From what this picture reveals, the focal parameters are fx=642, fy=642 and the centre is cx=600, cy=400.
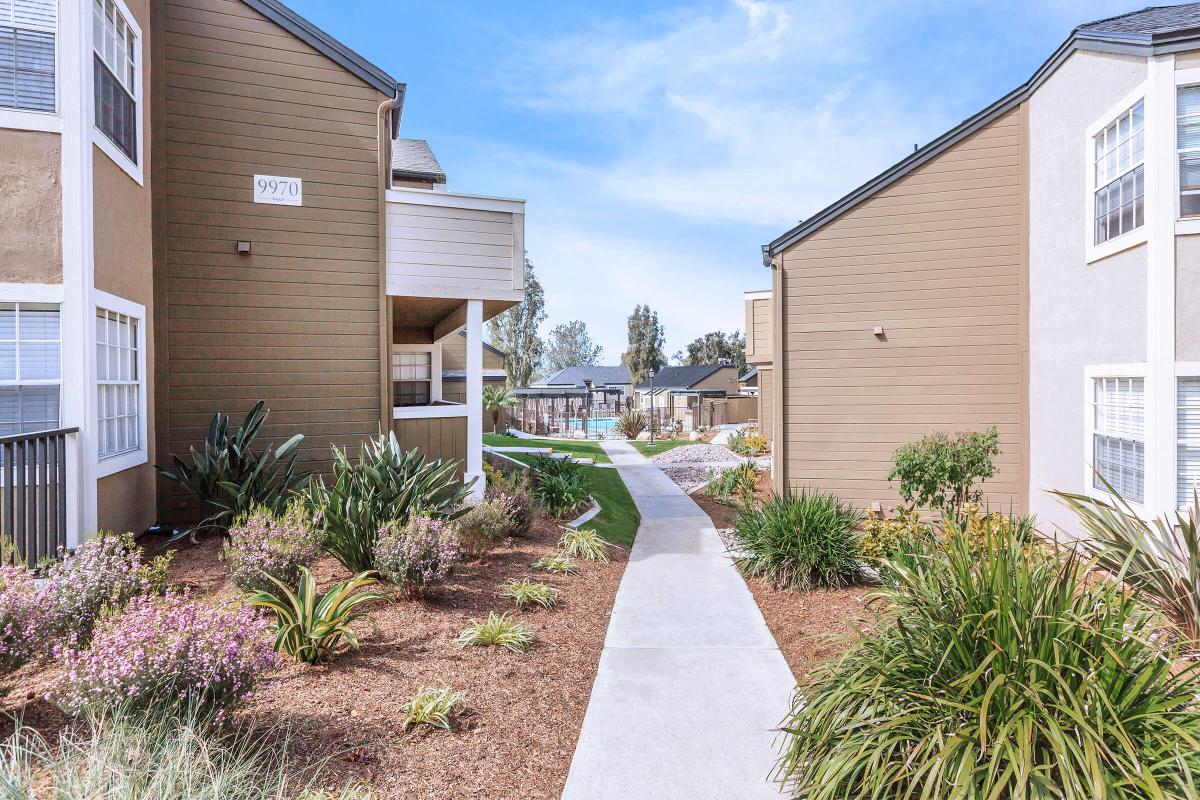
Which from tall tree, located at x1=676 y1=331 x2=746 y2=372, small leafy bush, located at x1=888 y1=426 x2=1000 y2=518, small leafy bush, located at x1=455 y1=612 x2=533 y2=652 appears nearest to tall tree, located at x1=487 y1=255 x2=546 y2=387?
tall tree, located at x1=676 y1=331 x2=746 y2=372

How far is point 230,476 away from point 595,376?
49.1m

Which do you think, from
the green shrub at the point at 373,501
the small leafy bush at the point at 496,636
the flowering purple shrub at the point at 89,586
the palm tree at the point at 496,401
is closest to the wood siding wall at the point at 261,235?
the green shrub at the point at 373,501

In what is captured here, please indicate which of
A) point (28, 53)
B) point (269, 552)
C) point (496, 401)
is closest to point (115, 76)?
point (28, 53)

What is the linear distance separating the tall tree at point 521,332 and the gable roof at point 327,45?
3705 centimetres

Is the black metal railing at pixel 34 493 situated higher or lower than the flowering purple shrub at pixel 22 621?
higher

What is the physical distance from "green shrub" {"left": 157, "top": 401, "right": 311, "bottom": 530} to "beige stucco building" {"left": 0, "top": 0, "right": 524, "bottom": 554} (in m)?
0.52

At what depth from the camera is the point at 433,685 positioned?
4.04 metres

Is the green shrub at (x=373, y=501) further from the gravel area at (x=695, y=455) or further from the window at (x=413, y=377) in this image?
the gravel area at (x=695, y=455)

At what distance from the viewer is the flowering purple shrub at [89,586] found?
3.69 meters

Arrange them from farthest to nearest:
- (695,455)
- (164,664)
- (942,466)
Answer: (695,455) → (942,466) → (164,664)

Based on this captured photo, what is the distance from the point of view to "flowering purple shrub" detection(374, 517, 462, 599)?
521cm

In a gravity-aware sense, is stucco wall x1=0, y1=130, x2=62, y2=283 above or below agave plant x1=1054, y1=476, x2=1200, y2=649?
above

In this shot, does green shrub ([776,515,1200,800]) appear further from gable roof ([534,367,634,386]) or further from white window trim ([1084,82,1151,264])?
gable roof ([534,367,634,386])

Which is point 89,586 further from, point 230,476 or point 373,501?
point 230,476
